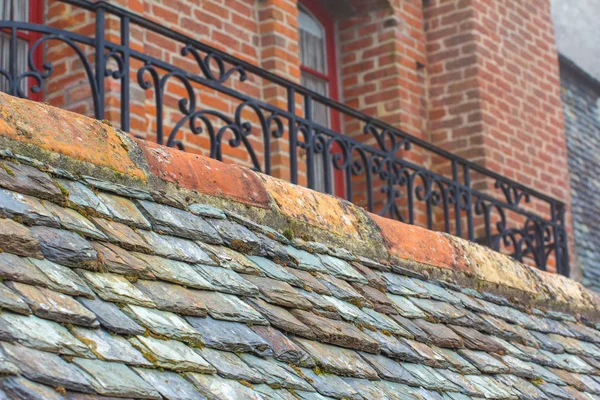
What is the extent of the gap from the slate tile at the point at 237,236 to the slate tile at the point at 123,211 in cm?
35

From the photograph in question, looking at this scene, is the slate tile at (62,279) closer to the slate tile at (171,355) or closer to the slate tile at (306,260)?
the slate tile at (171,355)

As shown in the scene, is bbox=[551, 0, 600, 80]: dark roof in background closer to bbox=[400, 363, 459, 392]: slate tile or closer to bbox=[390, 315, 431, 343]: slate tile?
bbox=[390, 315, 431, 343]: slate tile

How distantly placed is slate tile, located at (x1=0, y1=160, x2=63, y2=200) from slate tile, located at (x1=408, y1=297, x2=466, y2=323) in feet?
5.72

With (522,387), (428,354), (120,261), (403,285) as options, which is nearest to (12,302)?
(120,261)

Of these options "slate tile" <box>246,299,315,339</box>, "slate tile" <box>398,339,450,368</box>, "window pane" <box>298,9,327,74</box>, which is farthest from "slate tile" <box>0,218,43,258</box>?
"window pane" <box>298,9,327,74</box>

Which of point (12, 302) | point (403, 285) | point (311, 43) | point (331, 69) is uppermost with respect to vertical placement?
point (311, 43)

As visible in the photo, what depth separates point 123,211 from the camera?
3.23 metres

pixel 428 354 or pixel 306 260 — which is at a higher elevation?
pixel 306 260

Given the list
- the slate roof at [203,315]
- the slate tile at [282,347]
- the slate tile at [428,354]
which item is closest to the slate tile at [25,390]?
the slate roof at [203,315]

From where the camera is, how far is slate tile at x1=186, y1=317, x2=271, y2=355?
9.30 ft

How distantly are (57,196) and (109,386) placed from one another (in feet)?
2.86

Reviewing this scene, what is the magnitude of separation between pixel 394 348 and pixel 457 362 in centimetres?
44

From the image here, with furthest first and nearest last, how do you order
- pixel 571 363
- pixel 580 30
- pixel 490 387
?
1. pixel 580 30
2. pixel 571 363
3. pixel 490 387

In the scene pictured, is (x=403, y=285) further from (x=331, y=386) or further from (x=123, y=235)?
(x=123, y=235)
